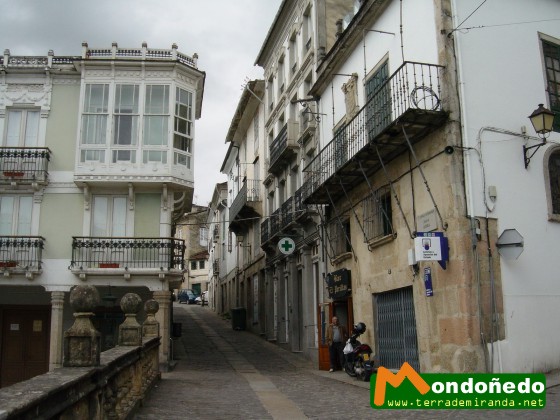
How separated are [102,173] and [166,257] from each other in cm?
359

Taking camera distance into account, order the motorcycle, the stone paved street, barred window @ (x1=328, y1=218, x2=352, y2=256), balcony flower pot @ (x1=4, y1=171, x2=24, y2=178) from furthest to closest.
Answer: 1. balcony flower pot @ (x1=4, y1=171, x2=24, y2=178)
2. barred window @ (x1=328, y1=218, x2=352, y2=256)
3. the motorcycle
4. the stone paved street

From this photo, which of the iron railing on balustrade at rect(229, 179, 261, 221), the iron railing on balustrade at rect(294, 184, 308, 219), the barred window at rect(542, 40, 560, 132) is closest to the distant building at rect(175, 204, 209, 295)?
the iron railing on balustrade at rect(229, 179, 261, 221)

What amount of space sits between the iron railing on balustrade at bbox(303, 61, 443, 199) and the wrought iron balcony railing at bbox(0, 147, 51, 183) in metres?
9.41

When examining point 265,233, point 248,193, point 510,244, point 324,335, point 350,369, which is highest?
point 248,193

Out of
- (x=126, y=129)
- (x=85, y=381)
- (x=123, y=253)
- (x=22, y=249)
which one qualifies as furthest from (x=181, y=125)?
(x=85, y=381)

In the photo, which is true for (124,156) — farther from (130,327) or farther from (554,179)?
(554,179)

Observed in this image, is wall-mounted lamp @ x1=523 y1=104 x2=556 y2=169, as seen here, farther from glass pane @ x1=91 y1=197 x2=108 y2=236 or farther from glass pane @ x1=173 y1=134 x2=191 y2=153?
glass pane @ x1=91 y1=197 x2=108 y2=236

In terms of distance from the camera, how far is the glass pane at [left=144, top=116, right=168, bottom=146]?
68.6ft

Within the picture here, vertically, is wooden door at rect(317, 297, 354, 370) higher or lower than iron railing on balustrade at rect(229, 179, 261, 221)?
lower

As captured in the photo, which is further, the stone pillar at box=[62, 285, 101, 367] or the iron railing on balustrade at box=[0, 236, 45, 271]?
the iron railing on balustrade at box=[0, 236, 45, 271]

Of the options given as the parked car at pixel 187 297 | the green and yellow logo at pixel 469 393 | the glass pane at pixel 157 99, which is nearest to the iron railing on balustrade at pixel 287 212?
the glass pane at pixel 157 99

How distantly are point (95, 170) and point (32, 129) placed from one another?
2.97m

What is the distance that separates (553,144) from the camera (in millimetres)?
13227

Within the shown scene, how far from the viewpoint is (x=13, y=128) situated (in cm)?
2119
